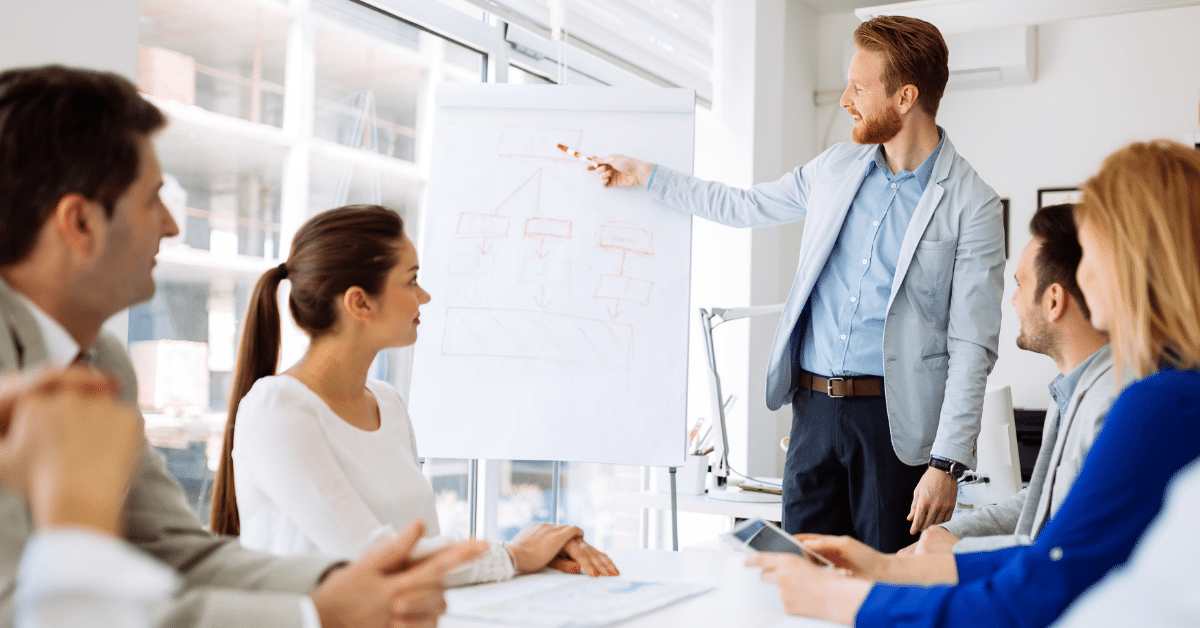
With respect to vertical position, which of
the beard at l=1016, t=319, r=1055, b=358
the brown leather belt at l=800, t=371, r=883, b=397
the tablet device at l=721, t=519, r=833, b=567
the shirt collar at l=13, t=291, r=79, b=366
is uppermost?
the beard at l=1016, t=319, r=1055, b=358

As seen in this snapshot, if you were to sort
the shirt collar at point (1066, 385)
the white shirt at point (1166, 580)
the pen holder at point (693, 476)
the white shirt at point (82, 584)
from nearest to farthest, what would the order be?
the white shirt at point (82, 584) → the white shirt at point (1166, 580) → the shirt collar at point (1066, 385) → the pen holder at point (693, 476)

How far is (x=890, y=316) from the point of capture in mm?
2092

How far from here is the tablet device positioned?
4.28 feet

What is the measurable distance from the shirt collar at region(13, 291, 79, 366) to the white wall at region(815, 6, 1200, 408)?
3940 mm

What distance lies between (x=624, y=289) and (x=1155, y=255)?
59.1 inches

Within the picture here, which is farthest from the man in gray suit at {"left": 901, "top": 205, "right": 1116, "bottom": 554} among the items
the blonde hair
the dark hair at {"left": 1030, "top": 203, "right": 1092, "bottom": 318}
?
the blonde hair

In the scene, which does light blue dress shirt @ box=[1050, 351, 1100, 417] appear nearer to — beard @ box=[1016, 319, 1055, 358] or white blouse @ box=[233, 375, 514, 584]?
beard @ box=[1016, 319, 1055, 358]

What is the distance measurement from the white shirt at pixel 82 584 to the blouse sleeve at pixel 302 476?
901 millimetres

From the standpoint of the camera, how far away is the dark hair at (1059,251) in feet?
4.89

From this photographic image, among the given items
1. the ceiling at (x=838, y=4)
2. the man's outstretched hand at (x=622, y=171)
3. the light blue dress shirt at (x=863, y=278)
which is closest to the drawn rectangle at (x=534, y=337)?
the man's outstretched hand at (x=622, y=171)

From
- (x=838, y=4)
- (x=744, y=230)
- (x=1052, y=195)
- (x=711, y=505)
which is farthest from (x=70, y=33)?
(x=1052, y=195)

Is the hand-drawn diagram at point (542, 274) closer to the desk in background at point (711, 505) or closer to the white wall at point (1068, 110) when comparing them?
the desk in background at point (711, 505)

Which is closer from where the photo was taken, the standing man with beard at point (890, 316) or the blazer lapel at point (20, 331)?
the blazer lapel at point (20, 331)

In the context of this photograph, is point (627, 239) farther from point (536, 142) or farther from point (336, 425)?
point (336, 425)
